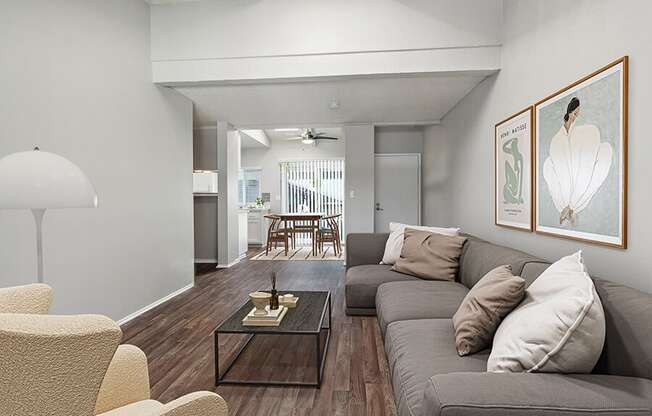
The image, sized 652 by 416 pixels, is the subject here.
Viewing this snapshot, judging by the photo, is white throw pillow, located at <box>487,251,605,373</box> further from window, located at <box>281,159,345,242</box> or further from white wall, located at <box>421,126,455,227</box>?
window, located at <box>281,159,345,242</box>

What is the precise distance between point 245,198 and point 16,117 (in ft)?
21.5

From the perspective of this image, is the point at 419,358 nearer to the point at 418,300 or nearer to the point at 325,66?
the point at 418,300

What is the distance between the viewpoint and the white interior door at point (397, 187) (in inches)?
257

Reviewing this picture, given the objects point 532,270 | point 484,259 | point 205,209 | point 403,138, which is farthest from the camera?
point 403,138

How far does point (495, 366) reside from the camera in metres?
1.24

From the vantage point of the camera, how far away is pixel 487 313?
148 cm

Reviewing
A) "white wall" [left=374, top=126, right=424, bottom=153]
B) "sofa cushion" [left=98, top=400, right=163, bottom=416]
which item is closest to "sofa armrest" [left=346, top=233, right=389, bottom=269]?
"sofa cushion" [left=98, top=400, right=163, bottom=416]

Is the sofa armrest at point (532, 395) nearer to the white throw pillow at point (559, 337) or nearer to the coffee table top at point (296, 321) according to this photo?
the white throw pillow at point (559, 337)

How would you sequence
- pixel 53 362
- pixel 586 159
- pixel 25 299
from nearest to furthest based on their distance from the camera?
pixel 53 362, pixel 25 299, pixel 586 159

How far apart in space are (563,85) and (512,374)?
1913mm

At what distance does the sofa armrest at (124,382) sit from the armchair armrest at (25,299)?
26 cm

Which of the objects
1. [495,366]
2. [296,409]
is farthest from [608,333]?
[296,409]

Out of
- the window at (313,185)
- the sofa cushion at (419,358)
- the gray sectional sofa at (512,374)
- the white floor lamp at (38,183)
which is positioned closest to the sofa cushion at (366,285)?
the gray sectional sofa at (512,374)

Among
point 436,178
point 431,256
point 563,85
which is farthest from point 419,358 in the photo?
point 436,178
